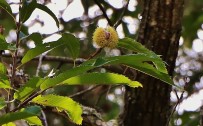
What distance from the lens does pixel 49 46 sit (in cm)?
106

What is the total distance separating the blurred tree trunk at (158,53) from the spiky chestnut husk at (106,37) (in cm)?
41

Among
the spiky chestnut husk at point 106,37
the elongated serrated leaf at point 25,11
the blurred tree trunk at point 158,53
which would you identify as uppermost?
the elongated serrated leaf at point 25,11

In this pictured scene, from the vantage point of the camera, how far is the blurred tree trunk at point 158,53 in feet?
4.82

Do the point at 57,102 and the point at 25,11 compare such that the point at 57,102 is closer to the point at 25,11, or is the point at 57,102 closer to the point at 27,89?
the point at 27,89

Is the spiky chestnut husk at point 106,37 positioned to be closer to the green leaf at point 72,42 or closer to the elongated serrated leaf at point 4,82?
the green leaf at point 72,42

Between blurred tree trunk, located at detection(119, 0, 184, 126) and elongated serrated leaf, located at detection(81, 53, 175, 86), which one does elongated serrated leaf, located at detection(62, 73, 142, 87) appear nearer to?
elongated serrated leaf, located at detection(81, 53, 175, 86)

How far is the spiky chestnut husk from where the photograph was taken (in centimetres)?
107

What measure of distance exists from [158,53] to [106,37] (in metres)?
0.44

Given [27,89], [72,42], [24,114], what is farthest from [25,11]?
[24,114]

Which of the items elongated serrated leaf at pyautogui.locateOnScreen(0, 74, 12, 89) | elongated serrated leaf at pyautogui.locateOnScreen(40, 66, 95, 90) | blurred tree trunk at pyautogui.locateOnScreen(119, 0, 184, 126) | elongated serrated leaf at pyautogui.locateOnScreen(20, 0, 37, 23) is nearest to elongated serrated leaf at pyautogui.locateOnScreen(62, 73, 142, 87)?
elongated serrated leaf at pyautogui.locateOnScreen(40, 66, 95, 90)

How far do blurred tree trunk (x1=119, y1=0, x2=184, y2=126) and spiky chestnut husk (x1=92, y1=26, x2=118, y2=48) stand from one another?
41 cm

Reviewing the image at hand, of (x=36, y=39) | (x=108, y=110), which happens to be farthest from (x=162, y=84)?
(x=108, y=110)

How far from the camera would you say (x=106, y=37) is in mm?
1074

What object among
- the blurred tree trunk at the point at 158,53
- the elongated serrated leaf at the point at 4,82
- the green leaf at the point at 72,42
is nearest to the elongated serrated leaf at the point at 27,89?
the elongated serrated leaf at the point at 4,82
